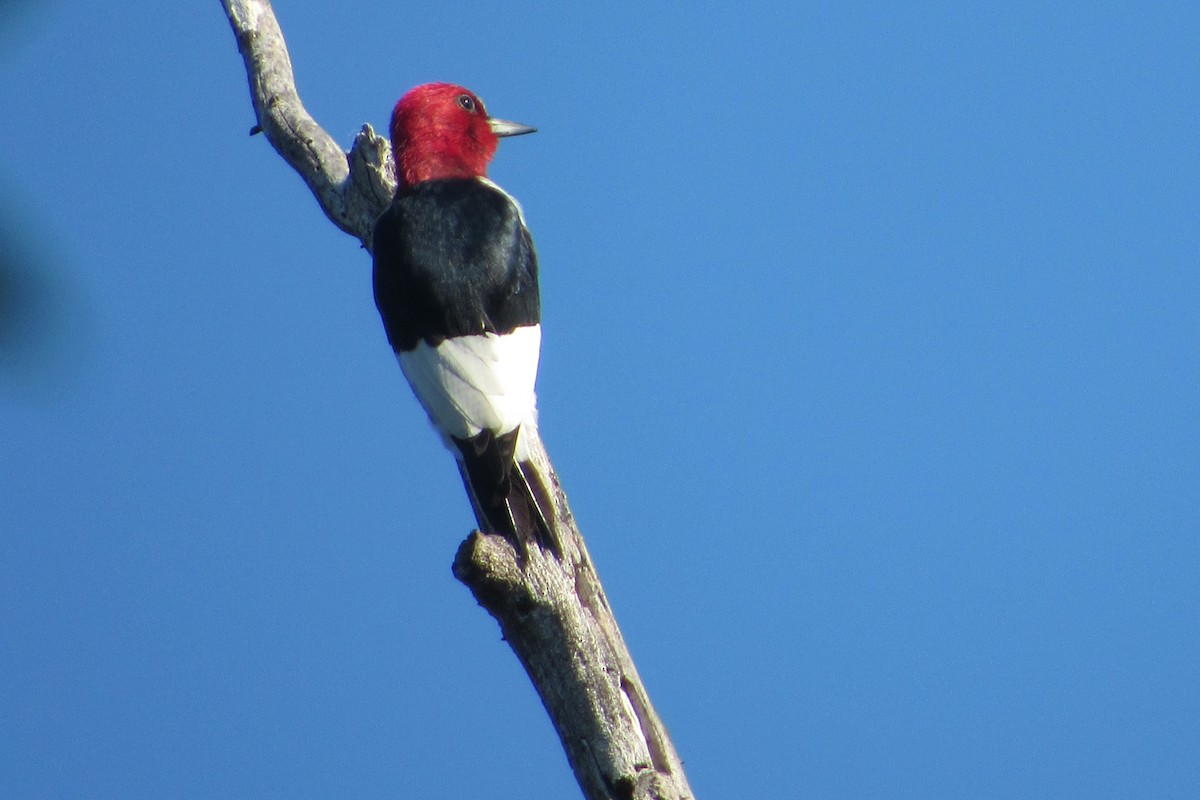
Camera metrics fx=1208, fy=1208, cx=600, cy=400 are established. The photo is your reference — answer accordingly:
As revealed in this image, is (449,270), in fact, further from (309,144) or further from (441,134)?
(309,144)

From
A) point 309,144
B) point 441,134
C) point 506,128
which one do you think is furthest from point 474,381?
point 506,128

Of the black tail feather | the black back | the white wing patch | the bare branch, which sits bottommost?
the black tail feather

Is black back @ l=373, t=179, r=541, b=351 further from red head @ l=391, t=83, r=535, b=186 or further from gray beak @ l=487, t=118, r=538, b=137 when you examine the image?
gray beak @ l=487, t=118, r=538, b=137

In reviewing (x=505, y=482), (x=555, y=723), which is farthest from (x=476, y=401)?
(x=555, y=723)

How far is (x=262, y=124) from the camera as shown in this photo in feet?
14.5

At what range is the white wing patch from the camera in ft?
11.4

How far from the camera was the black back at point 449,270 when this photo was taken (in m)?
3.67

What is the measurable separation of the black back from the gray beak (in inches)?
31.4

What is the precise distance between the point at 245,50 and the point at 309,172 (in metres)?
0.62

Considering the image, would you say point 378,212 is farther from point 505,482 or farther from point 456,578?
point 456,578

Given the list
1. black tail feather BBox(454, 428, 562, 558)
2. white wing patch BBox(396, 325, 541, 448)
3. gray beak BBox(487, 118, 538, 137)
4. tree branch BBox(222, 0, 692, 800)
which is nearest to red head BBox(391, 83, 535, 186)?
gray beak BBox(487, 118, 538, 137)

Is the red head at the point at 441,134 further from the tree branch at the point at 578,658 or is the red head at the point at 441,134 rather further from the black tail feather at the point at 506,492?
the tree branch at the point at 578,658

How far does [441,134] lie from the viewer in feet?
14.1

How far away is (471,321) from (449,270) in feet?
0.58
